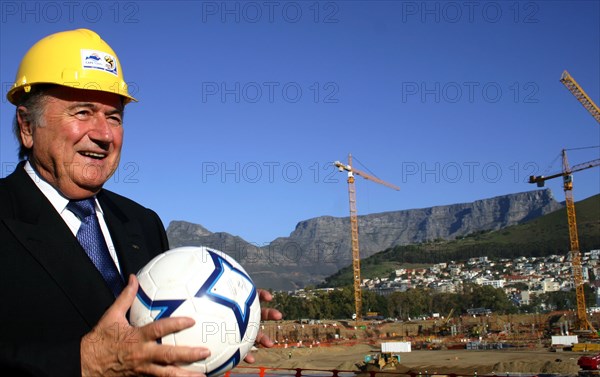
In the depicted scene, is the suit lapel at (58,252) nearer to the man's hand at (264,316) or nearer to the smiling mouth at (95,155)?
the smiling mouth at (95,155)

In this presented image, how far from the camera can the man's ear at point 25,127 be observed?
3887mm

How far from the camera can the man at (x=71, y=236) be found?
2.98 metres

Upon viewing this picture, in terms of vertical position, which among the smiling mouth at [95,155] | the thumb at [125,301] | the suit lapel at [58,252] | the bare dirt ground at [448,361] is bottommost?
the bare dirt ground at [448,361]

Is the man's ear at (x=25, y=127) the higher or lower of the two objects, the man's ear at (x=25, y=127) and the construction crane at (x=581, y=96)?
the lower

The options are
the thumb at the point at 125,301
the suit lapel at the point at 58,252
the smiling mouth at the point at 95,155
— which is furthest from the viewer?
the smiling mouth at the point at 95,155

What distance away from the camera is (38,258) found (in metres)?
3.45

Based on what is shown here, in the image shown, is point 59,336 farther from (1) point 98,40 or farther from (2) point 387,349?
(2) point 387,349

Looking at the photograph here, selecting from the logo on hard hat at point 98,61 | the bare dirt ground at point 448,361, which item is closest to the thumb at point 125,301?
the logo on hard hat at point 98,61

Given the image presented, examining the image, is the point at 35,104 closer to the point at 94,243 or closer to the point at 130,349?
the point at 94,243

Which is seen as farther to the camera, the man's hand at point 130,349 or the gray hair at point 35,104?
the gray hair at point 35,104

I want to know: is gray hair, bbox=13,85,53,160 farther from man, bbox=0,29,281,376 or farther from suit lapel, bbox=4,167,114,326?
suit lapel, bbox=4,167,114,326

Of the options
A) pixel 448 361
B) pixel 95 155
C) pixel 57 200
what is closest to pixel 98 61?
pixel 95 155

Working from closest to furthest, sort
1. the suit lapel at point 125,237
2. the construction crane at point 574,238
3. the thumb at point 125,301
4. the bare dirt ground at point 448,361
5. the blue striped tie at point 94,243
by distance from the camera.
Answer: the thumb at point 125,301, the blue striped tie at point 94,243, the suit lapel at point 125,237, the bare dirt ground at point 448,361, the construction crane at point 574,238

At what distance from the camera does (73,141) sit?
3.79 meters
